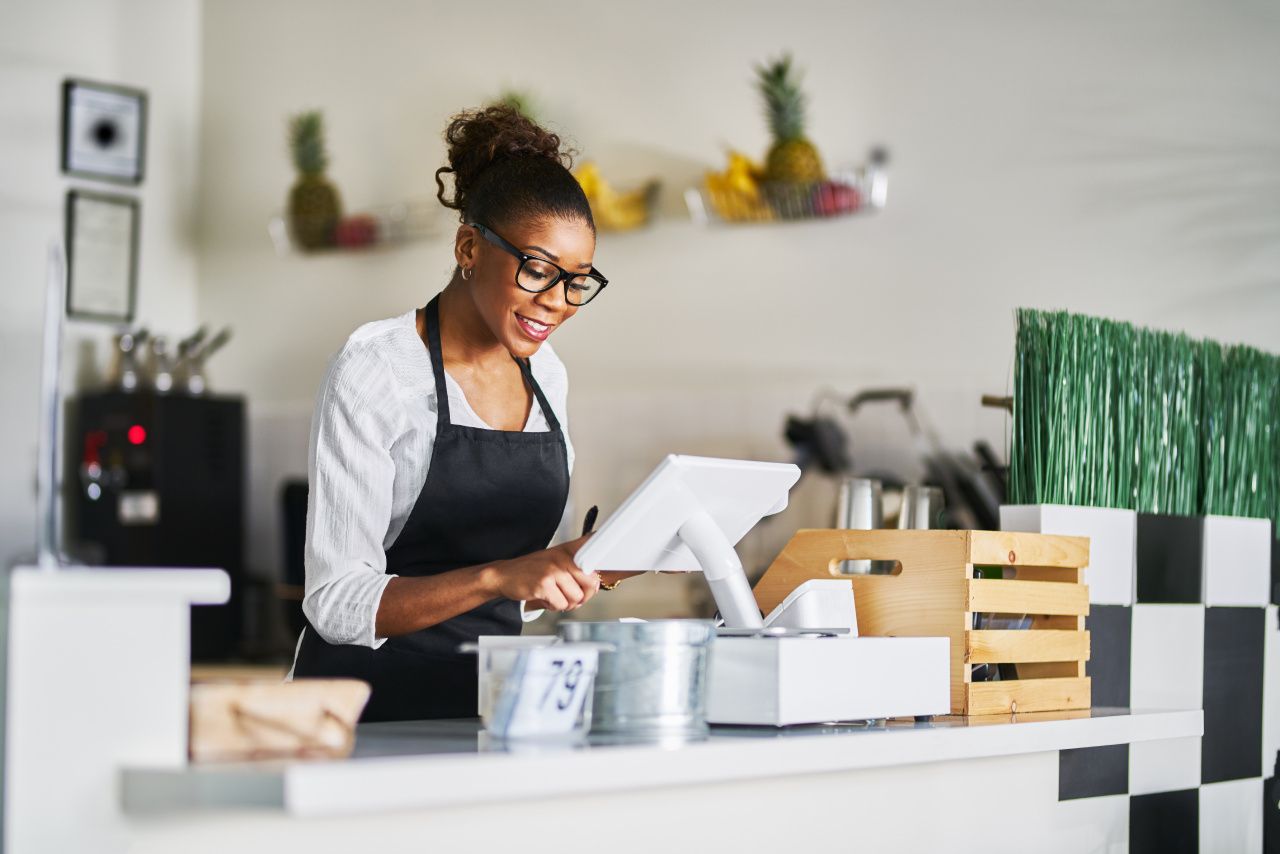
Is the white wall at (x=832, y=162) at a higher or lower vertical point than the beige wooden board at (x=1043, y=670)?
higher

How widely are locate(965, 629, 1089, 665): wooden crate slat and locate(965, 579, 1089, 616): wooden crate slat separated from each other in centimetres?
Answer: 3

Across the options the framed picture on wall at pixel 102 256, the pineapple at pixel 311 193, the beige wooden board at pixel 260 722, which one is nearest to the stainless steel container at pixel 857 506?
the beige wooden board at pixel 260 722

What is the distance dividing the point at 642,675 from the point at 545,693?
108mm

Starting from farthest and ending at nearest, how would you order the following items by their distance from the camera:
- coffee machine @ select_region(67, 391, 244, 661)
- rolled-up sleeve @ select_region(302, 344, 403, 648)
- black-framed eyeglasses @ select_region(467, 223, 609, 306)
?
coffee machine @ select_region(67, 391, 244, 661) → black-framed eyeglasses @ select_region(467, 223, 609, 306) → rolled-up sleeve @ select_region(302, 344, 403, 648)

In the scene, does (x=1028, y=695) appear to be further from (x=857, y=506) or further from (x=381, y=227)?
(x=381, y=227)

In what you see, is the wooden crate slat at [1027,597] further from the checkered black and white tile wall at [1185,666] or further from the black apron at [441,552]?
the black apron at [441,552]

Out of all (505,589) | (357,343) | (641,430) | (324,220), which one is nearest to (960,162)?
(641,430)

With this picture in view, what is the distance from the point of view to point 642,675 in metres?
1.33

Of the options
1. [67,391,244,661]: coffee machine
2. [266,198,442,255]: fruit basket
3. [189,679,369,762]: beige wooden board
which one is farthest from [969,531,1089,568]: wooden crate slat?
[67,391,244,661]: coffee machine

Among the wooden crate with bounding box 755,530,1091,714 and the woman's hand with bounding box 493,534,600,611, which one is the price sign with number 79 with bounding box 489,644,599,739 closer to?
the woman's hand with bounding box 493,534,600,611

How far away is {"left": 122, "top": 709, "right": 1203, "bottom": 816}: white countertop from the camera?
3.45ft

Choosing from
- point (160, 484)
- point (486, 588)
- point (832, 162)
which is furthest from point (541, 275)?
point (160, 484)

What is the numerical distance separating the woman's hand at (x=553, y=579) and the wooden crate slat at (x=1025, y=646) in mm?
517

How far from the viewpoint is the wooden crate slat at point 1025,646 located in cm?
175
